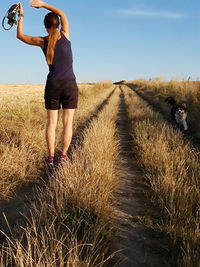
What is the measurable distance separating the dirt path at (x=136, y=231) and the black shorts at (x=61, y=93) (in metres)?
1.33

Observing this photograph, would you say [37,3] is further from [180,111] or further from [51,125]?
[180,111]

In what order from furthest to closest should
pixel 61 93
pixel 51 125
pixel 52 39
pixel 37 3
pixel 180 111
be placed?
pixel 180 111 → pixel 51 125 → pixel 61 93 → pixel 52 39 → pixel 37 3

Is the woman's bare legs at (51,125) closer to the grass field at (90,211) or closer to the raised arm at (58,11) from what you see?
the grass field at (90,211)

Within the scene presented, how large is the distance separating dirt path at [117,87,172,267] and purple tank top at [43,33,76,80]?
171 centimetres

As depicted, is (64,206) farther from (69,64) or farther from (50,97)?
(69,64)

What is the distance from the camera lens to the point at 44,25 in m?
4.34

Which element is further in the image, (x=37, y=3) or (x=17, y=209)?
(x=37, y=3)

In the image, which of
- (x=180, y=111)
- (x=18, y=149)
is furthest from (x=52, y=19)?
(x=180, y=111)

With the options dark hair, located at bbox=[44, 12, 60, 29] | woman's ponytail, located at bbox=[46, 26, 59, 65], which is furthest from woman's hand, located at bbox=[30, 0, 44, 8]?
woman's ponytail, located at bbox=[46, 26, 59, 65]

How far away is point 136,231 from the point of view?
284 cm

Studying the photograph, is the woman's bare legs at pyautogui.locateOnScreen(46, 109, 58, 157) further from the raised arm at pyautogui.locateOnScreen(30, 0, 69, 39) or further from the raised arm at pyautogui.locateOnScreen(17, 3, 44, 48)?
the raised arm at pyautogui.locateOnScreen(30, 0, 69, 39)

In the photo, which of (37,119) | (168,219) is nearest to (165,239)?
(168,219)

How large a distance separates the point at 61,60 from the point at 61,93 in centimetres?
47

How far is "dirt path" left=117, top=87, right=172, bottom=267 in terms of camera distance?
94.6 inches
